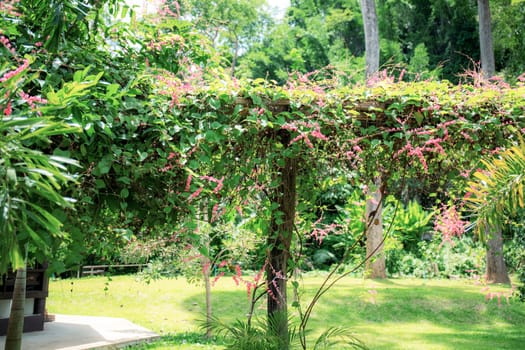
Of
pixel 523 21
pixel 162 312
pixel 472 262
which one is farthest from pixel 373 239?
pixel 523 21

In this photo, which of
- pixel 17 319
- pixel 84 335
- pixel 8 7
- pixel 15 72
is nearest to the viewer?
pixel 15 72

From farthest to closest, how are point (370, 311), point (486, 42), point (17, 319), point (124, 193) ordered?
point (486, 42) < point (370, 311) < point (17, 319) < point (124, 193)

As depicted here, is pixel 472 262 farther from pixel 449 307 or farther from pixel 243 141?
pixel 243 141

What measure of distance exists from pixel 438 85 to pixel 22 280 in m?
2.93

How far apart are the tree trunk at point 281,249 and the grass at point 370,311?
2.21 metres

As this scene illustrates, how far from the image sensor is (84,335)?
5961 mm

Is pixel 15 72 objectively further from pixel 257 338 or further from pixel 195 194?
pixel 257 338

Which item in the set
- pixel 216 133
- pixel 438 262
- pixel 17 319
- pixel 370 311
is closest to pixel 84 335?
pixel 17 319

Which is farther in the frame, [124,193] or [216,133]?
[216,133]

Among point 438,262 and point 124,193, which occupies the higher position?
point 124,193

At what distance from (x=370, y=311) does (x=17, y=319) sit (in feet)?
17.8

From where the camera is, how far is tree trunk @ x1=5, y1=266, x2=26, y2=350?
10.7ft

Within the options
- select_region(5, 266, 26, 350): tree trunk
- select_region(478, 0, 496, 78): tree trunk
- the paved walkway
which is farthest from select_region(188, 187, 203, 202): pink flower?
select_region(478, 0, 496, 78): tree trunk

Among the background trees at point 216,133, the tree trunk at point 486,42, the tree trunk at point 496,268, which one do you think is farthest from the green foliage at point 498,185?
the tree trunk at point 486,42
